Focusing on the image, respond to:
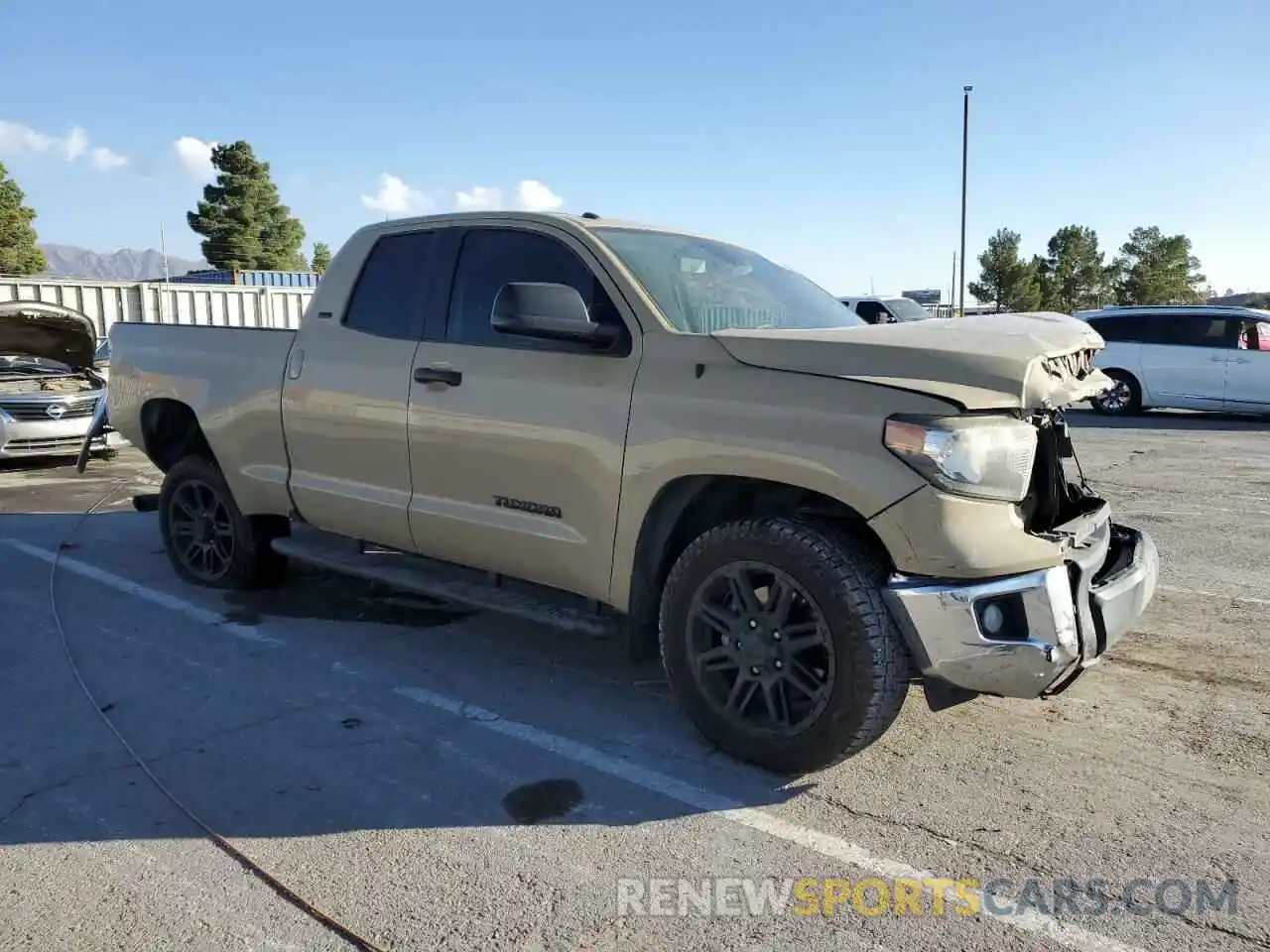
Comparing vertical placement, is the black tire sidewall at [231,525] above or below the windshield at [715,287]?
below

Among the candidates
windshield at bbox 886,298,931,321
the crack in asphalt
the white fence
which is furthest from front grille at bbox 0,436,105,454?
windshield at bbox 886,298,931,321

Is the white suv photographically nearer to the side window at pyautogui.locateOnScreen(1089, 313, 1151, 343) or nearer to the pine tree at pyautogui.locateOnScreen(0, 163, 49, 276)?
the side window at pyautogui.locateOnScreen(1089, 313, 1151, 343)

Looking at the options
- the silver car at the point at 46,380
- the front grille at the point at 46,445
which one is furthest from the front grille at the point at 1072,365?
the front grille at the point at 46,445

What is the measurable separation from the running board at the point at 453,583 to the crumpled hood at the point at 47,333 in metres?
6.49

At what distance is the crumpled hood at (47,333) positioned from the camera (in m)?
10.1

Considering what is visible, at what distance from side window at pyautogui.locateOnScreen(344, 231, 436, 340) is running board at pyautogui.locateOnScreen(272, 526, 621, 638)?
1.10 metres

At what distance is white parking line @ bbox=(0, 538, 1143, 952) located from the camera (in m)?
2.61

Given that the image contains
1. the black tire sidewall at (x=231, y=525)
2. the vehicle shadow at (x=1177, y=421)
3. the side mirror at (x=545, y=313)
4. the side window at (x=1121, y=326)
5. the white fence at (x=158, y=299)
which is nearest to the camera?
the side mirror at (x=545, y=313)

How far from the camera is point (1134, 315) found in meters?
15.6

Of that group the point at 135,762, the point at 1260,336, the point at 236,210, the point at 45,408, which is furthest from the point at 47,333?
the point at 236,210

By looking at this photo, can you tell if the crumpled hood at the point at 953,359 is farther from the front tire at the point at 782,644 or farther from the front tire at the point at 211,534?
the front tire at the point at 211,534

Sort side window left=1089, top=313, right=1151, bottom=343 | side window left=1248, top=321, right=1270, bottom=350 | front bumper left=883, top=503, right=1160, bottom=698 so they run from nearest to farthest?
front bumper left=883, top=503, right=1160, bottom=698 → side window left=1248, top=321, right=1270, bottom=350 → side window left=1089, top=313, right=1151, bottom=343

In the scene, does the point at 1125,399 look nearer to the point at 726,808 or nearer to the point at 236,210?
the point at 726,808

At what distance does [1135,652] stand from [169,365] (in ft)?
17.6
